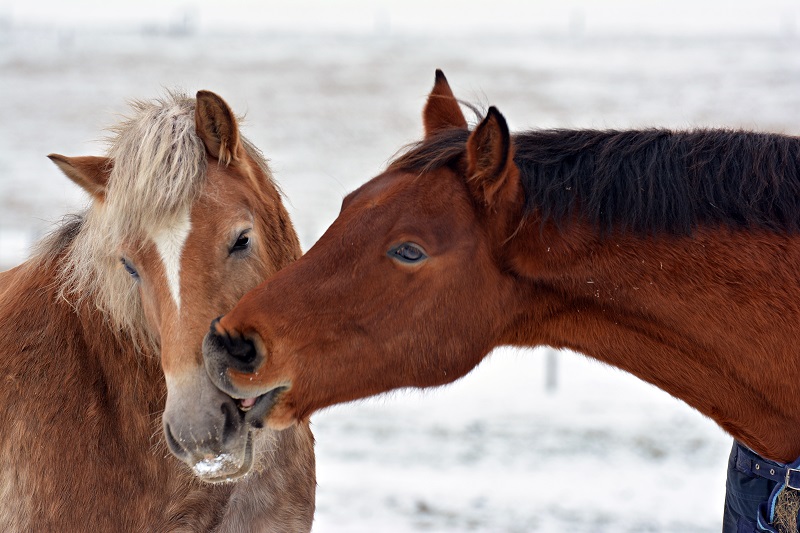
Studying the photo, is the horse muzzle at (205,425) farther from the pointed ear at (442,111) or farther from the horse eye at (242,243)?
the pointed ear at (442,111)

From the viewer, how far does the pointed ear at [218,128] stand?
3.15 metres

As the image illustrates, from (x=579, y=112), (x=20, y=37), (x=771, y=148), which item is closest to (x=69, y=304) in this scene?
(x=771, y=148)

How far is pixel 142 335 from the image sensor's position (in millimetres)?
3273

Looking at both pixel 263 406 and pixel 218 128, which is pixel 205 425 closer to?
pixel 263 406

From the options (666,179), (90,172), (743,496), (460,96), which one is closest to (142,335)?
(90,172)

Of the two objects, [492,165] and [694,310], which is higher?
[492,165]

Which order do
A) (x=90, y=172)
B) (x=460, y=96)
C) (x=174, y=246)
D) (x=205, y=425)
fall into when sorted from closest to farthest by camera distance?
1. (x=205, y=425)
2. (x=174, y=246)
3. (x=90, y=172)
4. (x=460, y=96)

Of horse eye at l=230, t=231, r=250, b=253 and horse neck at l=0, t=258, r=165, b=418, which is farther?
horse neck at l=0, t=258, r=165, b=418

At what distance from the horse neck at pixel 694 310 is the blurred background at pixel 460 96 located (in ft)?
3.45

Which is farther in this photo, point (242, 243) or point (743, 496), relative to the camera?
point (242, 243)

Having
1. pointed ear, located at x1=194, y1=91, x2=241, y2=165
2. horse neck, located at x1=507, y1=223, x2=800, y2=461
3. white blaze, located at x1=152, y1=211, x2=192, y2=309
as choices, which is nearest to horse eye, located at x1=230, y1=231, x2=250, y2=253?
white blaze, located at x1=152, y1=211, x2=192, y2=309

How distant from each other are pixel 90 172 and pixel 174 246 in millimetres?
677

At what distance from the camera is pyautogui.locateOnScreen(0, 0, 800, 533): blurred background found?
250 inches

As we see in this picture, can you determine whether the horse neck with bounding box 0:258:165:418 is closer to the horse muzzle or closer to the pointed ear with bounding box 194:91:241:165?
the horse muzzle
